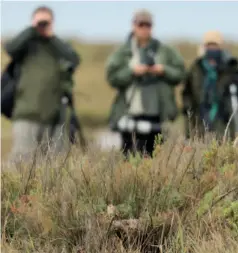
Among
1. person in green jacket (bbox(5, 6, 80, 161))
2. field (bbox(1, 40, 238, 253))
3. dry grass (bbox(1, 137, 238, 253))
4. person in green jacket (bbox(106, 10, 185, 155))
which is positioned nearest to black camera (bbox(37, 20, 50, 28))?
person in green jacket (bbox(5, 6, 80, 161))

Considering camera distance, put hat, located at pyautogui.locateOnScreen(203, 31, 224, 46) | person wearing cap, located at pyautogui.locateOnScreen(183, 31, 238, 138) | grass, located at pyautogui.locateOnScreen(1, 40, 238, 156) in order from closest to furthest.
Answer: person wearing cap, located at pyautogui.locateOnScreen(183, 31, 238, 138)
hat, located at pyautogui.locateOnScreen(203, 31, 224, 46)
grass, located at pyautogui.locateOnScreen(1, 40, 238, 156)

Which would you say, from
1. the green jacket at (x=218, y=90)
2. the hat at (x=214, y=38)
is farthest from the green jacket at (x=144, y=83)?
the hat at (x=214, y=38)

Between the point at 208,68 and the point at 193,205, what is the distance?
3834 mm

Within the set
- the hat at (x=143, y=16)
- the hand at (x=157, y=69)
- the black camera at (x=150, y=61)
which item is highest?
the hat at (x=143, y=16)

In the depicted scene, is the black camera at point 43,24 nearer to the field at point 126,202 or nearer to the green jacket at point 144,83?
the green jacket at point 144,83

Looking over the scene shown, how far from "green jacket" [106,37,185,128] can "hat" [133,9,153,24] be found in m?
0.26

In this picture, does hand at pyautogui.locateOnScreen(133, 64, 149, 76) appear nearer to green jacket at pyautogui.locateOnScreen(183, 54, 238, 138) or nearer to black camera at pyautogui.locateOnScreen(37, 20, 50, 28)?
green jacket at pyautogui.locateOnScreen(183, 54, 238, 138)

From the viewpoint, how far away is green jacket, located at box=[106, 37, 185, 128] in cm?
879

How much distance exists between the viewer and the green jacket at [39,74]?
29.0ft

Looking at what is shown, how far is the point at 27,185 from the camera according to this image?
598 cm

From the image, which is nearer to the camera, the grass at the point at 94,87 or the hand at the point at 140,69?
the hand at the point at 140,69

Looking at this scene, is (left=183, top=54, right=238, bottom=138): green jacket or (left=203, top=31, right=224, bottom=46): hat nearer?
(left=183, top=54, right=238, bottom=138): green jacket

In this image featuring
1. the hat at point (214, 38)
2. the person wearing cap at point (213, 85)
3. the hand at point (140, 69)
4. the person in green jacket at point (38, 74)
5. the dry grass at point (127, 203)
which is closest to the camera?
the dry grass at point (127, 203)

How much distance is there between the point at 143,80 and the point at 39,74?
1067 mm
